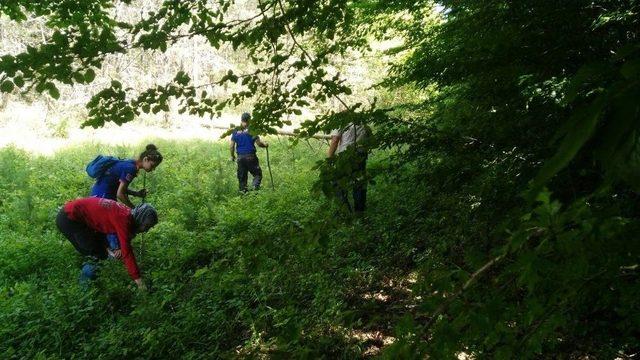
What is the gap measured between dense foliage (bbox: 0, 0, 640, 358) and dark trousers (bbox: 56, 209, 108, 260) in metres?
0.80

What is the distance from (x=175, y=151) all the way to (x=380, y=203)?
986cm

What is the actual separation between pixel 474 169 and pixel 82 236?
4.67 m

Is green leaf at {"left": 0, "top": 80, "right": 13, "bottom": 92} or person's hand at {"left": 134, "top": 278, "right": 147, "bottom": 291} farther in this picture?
person's hand at {"left": 134, "top": 278, "right": 147, "bottom": 291}

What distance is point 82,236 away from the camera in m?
5.20

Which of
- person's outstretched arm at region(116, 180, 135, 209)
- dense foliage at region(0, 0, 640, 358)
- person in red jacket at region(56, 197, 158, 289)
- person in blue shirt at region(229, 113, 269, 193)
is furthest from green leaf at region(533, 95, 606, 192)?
person in blue shirt at region(229, 113, 269, 193)

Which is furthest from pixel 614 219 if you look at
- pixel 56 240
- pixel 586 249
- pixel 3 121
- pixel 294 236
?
pixel 3 121

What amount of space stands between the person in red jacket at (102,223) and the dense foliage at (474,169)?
2.36ft

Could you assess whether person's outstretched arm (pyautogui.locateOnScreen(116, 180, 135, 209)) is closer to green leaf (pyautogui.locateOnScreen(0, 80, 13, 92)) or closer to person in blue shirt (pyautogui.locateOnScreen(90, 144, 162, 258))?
person in blue shirt (pyautogui.locateOnScreen(90, 144, 162, 258))

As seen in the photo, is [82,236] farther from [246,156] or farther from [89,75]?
[246,156]

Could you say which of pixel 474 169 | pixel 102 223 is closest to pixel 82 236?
pixel 102 223

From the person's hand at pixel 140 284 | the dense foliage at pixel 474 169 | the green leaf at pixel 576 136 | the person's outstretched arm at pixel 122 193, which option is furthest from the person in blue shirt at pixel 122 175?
the green leaf at pixel 576 136

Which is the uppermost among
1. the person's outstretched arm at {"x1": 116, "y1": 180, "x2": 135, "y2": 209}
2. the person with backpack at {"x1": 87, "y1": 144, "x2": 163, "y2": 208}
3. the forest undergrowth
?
the person with backpack at {"x1": 87, "y1": 144, "x2": 163, "y2": 208}

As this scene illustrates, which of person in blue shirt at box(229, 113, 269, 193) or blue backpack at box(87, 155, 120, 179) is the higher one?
blue backpack at box(87, 155, 120, 179)

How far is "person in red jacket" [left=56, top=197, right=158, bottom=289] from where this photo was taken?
4781mm
